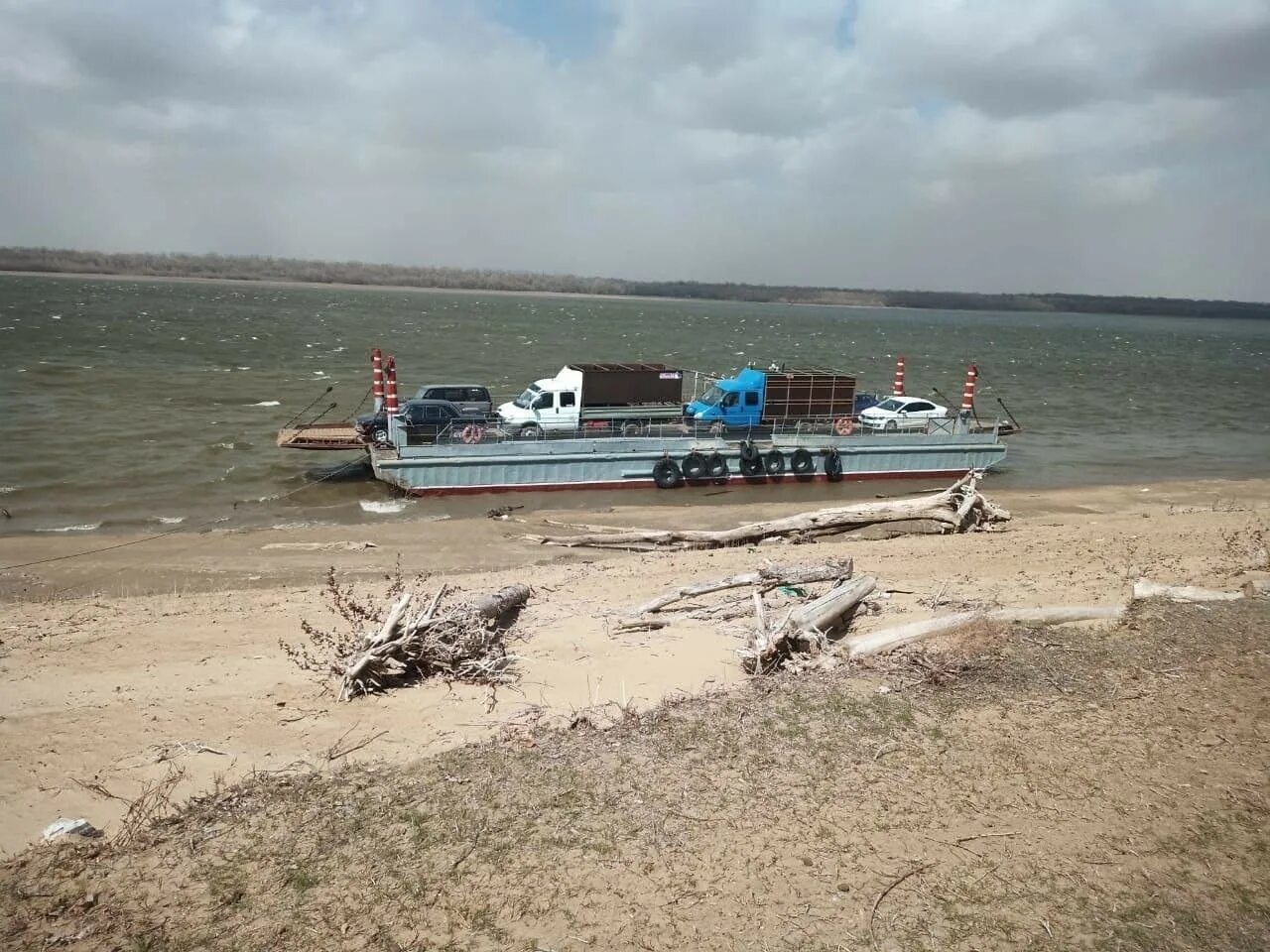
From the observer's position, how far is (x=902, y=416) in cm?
2816

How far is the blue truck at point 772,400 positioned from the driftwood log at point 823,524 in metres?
7.92

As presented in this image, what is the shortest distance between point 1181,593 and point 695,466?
1582 cm

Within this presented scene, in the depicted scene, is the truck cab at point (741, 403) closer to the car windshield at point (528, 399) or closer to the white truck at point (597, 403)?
the white truck at point (597, 403)

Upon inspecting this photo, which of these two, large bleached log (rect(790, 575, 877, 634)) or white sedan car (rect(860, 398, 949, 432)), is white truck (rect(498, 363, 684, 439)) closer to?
white sedan car (rect(860, 398, 949, 432))

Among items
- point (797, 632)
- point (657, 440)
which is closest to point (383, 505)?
point (657, 440)

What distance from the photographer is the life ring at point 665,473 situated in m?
25.2

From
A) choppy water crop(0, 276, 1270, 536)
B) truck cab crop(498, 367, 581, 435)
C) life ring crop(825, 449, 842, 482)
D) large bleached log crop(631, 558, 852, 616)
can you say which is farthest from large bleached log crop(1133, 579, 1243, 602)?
truck cab crop(498, 367, 581, 435)

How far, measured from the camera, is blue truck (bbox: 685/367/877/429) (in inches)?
1042

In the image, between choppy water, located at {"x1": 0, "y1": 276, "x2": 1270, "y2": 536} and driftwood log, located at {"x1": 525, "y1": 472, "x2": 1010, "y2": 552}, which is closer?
driftwood log, located at {"x1": 525, "y1": 472, "x2": 1010, "y2": 552}

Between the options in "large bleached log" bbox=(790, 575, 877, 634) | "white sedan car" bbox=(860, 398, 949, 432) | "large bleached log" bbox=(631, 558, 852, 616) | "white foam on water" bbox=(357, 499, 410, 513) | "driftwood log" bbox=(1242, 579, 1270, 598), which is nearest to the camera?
"large bleached log" bbox=(790, 575, 877, 634)

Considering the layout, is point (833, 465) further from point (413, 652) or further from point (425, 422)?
point (413, 652)

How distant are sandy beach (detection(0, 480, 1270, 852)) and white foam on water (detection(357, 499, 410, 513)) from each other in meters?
1.69

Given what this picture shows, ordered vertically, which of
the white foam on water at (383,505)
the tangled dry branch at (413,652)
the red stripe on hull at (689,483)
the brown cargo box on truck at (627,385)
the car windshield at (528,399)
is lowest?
the white foam on water at (383,505)

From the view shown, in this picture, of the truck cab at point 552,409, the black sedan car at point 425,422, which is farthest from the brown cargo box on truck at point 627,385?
the black sedan car at point 425,422
